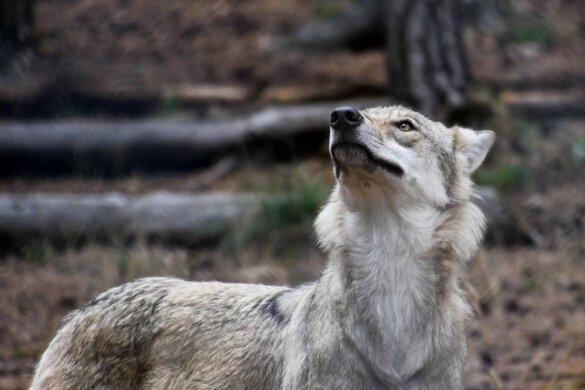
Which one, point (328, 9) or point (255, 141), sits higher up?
point (328, 9)

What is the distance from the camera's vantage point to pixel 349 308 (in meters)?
4.77

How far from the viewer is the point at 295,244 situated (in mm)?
9914

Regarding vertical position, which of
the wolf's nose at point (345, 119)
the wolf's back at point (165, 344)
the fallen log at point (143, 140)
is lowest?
the fallen log at point (143, 140)

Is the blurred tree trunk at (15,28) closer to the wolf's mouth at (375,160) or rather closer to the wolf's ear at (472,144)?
the wolf's ear at (472,144)

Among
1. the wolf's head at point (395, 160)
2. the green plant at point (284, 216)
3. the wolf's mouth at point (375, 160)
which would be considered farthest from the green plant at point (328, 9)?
the wolf's mouth at point (375, 160)

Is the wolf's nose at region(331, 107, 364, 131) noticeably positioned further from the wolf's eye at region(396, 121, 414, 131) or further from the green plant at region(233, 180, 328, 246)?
the green plant at region(233, 180, 328, 246)

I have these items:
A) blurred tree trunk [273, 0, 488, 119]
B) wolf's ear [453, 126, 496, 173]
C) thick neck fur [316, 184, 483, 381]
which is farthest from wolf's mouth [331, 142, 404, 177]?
blurred tree trunk [273, 0, 488, 119]

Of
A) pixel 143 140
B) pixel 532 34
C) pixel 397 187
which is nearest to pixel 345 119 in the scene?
pixel 397 187

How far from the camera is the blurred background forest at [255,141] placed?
29.6ft

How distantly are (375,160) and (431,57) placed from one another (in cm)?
700

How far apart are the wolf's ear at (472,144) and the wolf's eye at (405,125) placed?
1.58 feet

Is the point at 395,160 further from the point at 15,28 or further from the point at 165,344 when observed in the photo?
the point at 15,28

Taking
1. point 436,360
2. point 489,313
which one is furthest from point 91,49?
point 436,360

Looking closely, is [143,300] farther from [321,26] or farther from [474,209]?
[321,26]
